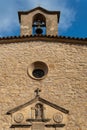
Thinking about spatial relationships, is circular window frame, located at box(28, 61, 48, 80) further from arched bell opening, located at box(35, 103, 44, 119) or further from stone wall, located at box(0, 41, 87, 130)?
arched bell opening, located at box(35, 103, 44, 119)

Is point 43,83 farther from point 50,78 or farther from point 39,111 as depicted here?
point 39,111

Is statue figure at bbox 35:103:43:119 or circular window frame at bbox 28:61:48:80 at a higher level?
circular window frame at bbox 28:61:48:80

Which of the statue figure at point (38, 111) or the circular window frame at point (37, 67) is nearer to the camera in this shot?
the statue figure at point (38, 111)

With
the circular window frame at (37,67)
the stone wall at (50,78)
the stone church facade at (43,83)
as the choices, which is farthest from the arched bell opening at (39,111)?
the circular window frame at (37,67)

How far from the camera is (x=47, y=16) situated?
15.3 m

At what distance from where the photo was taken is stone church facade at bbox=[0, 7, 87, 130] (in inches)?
468

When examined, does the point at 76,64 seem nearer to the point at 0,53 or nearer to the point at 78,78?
the point at 78,78

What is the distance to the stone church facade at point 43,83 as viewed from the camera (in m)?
11.9

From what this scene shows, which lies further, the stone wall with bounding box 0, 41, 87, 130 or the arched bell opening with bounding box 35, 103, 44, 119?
the stone wall with bounding box 0, 41, 87, 130

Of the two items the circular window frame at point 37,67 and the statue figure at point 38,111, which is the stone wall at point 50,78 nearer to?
the circular window frame at point 37,67

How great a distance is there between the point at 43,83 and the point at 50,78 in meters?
0.30

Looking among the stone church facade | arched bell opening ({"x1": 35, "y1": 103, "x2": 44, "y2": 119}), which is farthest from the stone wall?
arched bell opening ({"x1": 35, "y1": 103, "x2": 44, "y2": 119})

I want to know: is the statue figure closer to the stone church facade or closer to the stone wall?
the stone church facade

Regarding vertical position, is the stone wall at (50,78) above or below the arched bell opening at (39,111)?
above
